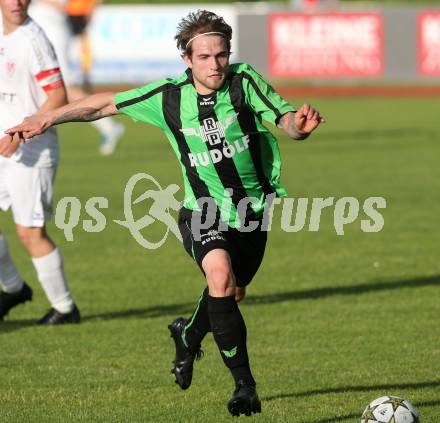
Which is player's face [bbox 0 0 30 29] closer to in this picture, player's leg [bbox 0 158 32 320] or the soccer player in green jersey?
player's leg [bbox 0 158 32 320]

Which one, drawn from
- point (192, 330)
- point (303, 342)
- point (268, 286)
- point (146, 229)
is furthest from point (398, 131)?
point (192, 330)

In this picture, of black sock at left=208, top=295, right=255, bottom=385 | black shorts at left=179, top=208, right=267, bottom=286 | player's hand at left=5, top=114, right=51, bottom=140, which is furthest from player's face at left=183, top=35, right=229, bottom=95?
black sock at left=208, top=295, right=255, bottom=385

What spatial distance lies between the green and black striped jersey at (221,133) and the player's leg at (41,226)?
2.29m

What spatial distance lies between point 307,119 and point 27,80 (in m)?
3.43

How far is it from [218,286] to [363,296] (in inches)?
155

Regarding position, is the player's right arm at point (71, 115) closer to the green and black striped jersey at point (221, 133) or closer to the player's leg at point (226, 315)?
the green and black striped jersey at point (221, 133)

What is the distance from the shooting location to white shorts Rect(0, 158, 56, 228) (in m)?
8.80

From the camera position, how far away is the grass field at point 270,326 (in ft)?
22.4

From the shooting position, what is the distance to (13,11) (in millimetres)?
8609

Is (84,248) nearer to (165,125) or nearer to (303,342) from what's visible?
(303,342)

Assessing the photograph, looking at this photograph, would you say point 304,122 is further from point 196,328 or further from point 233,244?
point 196,328

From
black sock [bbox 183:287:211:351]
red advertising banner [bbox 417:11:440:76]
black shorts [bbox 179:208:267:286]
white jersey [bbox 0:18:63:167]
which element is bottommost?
red advertising banner [bbox 417:11:440:76]

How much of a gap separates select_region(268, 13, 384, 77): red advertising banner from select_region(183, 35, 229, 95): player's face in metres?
25.1

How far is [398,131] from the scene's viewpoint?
79.0ft
